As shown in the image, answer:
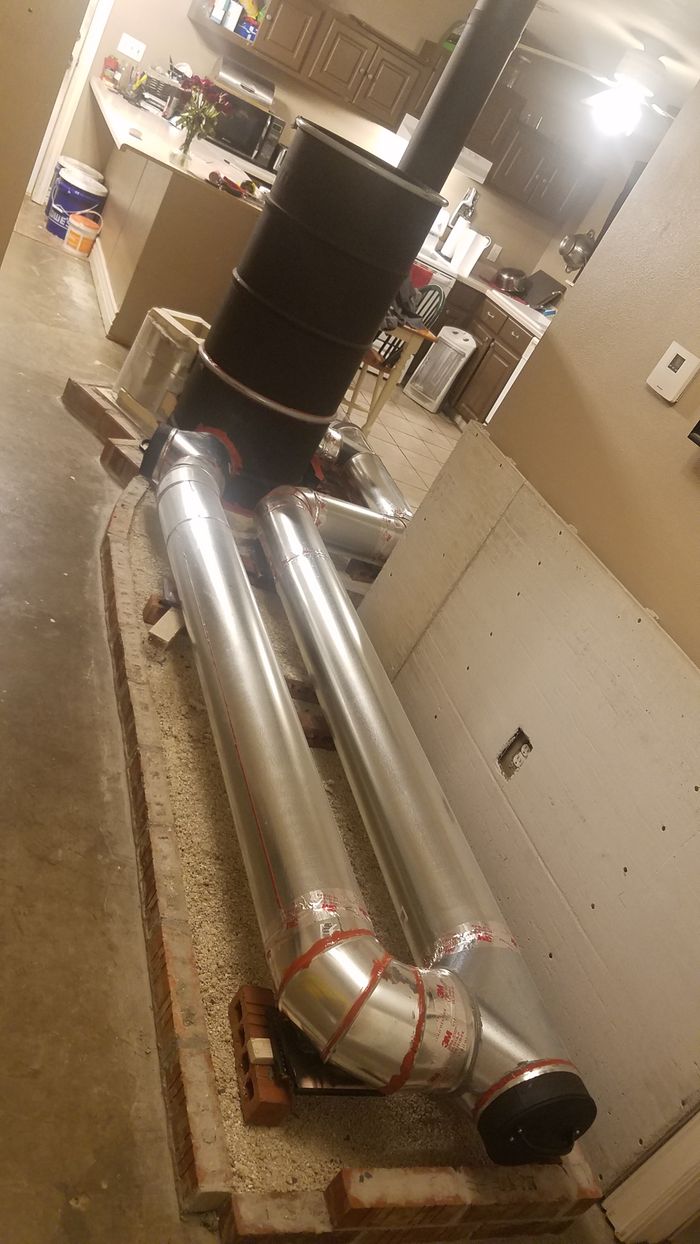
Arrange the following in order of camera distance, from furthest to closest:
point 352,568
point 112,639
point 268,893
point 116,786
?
point 352,568, point 112,639, point 116,786, point 268,893

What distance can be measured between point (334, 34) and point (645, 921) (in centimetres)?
623

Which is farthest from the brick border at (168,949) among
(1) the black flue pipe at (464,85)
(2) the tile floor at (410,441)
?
(2) the tile floor at (410,441)

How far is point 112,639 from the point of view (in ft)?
7.84

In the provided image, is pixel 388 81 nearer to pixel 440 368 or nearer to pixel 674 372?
pixel 440 368

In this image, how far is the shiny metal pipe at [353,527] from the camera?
9.57 feet

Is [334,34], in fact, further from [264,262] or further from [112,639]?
[112,639]

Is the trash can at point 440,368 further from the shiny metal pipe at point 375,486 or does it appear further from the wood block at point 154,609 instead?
the wood block at point 154,609

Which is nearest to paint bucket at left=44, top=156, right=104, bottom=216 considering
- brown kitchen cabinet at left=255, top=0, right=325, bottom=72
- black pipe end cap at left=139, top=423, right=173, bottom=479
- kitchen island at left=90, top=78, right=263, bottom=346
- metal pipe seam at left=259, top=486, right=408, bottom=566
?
kitchen island at left=90, top=78, right=263, bottom=346

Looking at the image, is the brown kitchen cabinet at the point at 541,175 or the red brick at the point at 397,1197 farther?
the brown kitchen cabinet at the point at 541,175

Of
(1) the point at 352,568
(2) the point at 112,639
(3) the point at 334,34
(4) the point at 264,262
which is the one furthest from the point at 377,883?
(3) the point at 334,34

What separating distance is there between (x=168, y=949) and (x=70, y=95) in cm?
595

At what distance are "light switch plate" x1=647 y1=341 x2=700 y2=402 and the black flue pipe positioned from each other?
1.44m

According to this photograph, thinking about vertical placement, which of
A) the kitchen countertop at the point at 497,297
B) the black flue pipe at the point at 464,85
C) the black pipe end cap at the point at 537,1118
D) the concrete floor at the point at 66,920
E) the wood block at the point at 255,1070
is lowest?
the concrete floor at the point at 66,920

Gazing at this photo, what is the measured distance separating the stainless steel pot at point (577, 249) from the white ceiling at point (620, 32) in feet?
3.42
